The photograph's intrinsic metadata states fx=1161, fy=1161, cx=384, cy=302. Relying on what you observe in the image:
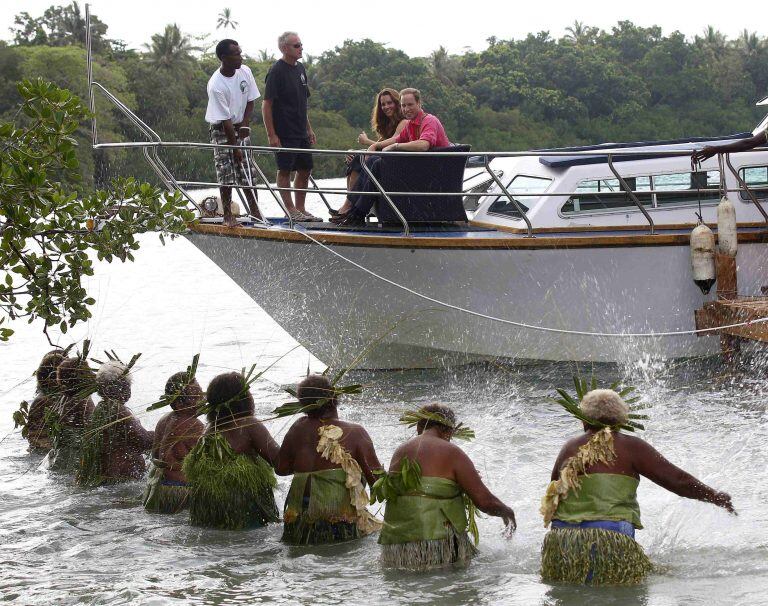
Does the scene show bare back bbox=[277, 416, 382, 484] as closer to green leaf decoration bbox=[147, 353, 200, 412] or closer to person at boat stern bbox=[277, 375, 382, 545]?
person at boat stern bbox=[277, 375, 382, 545]

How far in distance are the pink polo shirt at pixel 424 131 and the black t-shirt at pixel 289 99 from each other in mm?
1049

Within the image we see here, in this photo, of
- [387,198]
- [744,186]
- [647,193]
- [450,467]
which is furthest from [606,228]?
[450,467]

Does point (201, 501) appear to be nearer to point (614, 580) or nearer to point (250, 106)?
point (614, 580)

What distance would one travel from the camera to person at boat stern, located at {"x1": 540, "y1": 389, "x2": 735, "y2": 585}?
5.93 m

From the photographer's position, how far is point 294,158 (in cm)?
1160

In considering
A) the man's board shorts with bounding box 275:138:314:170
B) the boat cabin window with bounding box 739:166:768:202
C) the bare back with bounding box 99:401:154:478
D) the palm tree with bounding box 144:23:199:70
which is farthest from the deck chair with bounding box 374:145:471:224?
the palm tree with bounding box 144:23:199:70

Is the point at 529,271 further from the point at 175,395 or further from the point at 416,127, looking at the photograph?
the point at 175,395

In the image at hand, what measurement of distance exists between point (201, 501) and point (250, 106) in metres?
4.96

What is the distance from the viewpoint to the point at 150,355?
59.2ft

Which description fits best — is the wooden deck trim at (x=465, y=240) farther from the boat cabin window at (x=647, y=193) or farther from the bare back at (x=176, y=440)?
the bare back at (x=176, y=440)

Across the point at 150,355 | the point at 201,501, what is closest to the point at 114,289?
the point at 150,355

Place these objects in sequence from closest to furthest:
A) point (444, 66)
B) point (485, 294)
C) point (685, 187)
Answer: point (485, 294)
point (685, 187)
point (444, 66)

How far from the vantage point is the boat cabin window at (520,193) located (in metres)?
11.9

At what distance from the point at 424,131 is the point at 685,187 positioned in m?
2.79
